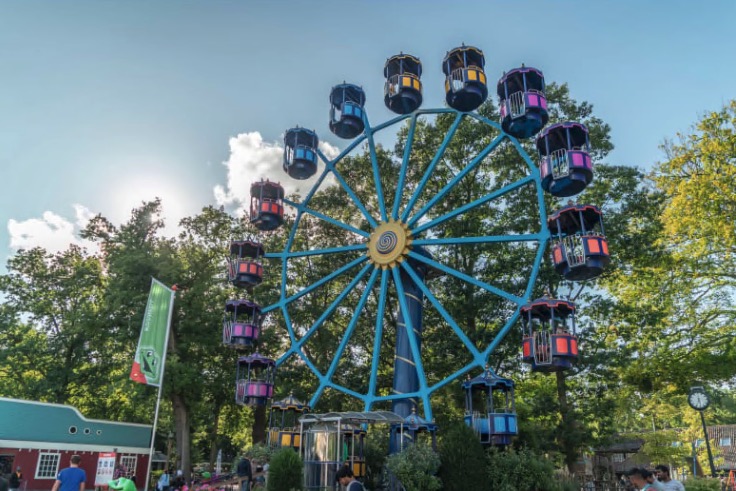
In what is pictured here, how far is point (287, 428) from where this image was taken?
19938 mm

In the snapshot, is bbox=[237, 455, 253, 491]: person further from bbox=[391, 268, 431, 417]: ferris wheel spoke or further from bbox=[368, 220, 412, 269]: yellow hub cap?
bbox=[368, 220, 412, 269]: yellow hub cap

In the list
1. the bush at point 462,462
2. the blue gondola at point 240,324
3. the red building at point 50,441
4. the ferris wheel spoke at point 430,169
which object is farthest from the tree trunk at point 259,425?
the bush at point 462,462

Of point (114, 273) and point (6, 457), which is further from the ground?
point (114, 273)

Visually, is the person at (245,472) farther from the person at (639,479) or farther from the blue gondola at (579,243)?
the person at (639,479)

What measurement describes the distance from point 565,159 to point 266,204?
12.6 m

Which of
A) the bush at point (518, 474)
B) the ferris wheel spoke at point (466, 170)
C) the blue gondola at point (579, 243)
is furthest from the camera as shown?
the ferris wheel spoke at point (466, 170)

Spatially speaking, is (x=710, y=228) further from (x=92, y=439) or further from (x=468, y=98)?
(x=92, y=439)

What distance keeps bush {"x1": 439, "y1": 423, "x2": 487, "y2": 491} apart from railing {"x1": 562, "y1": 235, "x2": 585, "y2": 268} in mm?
5652

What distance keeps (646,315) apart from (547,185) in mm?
9232

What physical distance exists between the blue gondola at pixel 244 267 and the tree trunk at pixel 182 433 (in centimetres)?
907

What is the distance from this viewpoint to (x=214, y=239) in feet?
108

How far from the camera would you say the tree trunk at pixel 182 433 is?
88.7 ft

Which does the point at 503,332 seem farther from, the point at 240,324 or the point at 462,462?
the point at 240,324

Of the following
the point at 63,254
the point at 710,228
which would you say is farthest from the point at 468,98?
the point at 63,254
